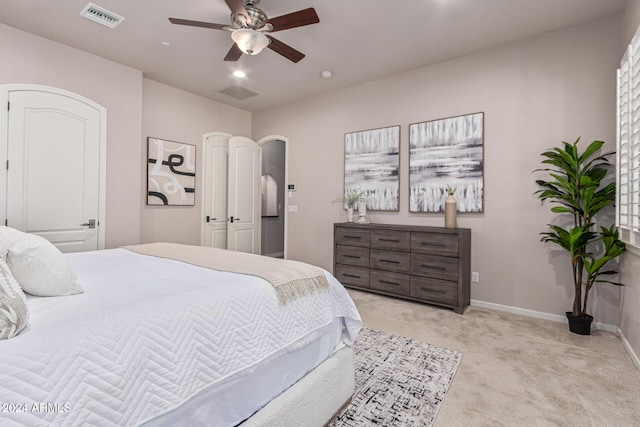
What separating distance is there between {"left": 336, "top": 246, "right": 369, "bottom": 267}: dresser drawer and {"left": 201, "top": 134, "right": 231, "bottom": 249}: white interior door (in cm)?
216

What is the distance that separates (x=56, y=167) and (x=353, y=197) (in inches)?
138

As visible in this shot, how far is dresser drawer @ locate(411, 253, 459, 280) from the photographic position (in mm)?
3328

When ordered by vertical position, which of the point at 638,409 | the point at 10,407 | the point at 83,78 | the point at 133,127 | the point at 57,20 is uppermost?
the point at 57,20

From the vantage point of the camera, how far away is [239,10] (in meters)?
2.31

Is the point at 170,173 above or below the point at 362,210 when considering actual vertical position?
above

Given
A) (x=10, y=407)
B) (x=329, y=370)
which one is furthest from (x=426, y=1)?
(x=10, y=407)

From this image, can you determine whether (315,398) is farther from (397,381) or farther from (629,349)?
(629,349)

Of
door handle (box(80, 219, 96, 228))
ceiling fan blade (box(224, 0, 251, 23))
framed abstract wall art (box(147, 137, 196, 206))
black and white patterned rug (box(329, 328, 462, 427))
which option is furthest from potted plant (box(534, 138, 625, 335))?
door handle (box(80, 219, 96, 228))

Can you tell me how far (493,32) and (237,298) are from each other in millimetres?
3532

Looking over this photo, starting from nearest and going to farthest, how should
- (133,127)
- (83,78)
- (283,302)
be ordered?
(283,302) → (83,78) → (133,127)

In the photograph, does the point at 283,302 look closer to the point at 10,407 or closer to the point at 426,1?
the point at 10,407

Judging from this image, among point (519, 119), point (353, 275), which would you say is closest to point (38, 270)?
point (353, 275)

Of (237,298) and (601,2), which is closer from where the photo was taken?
(237,298)

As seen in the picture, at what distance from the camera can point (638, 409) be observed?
175cm
